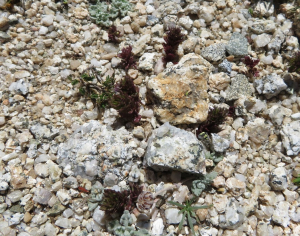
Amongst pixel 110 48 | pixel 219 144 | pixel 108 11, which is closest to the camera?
pixel 219 144

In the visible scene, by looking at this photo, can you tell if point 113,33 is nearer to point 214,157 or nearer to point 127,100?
point 127,100

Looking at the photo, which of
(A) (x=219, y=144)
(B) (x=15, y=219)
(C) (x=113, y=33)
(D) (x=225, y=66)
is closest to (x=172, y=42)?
(D) (x=225, y=66)

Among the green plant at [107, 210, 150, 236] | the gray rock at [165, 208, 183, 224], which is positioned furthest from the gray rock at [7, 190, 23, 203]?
the gray rock at [165, 208, 183, 224]

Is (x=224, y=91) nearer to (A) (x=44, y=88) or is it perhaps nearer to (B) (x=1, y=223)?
(A) (x=44, y=88)

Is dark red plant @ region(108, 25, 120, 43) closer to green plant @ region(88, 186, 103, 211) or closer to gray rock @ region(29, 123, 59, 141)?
gray rock @ region(29, 123, 59, 141)

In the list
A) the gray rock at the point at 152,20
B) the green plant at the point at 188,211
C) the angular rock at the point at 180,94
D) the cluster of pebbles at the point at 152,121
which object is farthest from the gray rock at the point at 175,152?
the gray rock at the point at 152,20

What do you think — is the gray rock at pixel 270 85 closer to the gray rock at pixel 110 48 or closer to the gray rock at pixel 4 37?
the gray rock at pixel 110 48
